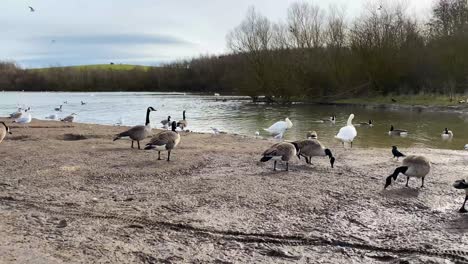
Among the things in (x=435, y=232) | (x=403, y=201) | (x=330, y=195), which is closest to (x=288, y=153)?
(x=330, y=195)

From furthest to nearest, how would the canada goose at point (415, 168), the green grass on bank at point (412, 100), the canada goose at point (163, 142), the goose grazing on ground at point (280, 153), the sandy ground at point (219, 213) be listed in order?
1. the green grass on bank at point (412, 100)
2. the canada goose at point (163, 142)
3. the goose grazing on ground at point (280, 153)
4. the canada goose at point (415, 168)
5. the sandy ground at point (219, 213)

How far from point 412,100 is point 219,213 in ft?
147

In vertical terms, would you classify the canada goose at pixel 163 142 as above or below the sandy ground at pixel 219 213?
above

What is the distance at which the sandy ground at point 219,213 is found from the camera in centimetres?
525

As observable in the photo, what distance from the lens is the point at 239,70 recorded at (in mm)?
66500

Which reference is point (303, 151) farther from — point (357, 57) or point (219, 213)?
point (357, 57)

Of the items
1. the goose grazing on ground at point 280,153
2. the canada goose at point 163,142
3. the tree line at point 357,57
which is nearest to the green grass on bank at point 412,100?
the tree line at point 357,57

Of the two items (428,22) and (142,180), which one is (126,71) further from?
(142,180)

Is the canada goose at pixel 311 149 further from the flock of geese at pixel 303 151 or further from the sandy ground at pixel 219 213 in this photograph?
the sandy ground at pixel 219 213

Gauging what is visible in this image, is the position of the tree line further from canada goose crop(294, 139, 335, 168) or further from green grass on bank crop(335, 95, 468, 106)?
canada goose crop(294, 139, 335, 168)

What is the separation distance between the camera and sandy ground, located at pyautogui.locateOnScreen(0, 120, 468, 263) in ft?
17.2

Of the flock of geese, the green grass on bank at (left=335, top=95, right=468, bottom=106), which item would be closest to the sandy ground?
the flock of geese

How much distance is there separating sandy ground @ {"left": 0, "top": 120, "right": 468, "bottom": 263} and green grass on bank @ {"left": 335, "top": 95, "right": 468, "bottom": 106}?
34.9 m

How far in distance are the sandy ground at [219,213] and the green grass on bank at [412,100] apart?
34867mm
